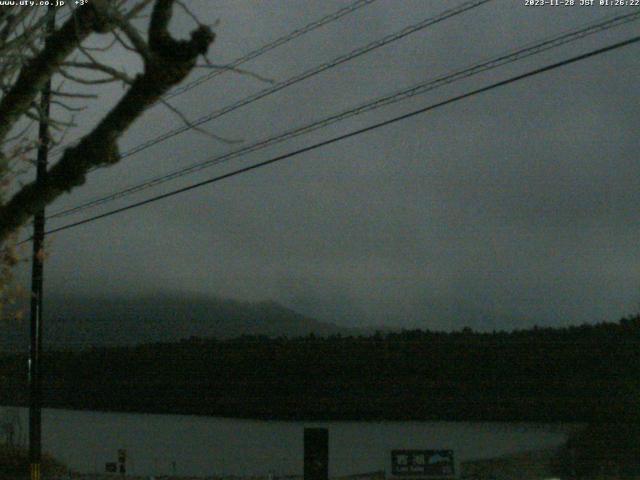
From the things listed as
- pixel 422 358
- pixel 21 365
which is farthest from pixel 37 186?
pixel 422 358

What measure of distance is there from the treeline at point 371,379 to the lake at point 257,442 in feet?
2.41

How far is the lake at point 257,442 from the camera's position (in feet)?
98.5

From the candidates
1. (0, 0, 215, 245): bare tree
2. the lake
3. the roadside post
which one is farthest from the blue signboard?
(0, 0, 215, 245): bare tree

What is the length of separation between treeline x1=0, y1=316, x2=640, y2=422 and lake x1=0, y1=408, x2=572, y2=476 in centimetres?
73

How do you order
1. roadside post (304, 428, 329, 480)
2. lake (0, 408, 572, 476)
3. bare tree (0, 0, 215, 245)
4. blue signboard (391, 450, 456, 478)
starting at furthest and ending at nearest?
lake (0, 408, 572, 476), blue signboard (391, 450, 456, 478), roadside post (304, 428, 329, 480), bare tree (0, 0, 215, 245)

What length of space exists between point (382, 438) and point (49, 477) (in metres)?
11.1

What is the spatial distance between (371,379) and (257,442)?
531 cm

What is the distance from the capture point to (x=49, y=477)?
27.0 metres

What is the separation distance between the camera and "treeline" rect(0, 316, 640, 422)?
32594mm

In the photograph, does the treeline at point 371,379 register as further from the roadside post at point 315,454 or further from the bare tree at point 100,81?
the bare tree at point 100,81

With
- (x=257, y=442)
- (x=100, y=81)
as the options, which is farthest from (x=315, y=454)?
(x=257, y=442)

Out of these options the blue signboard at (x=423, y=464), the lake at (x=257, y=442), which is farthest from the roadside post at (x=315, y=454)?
the lake at (x=257, y=442)

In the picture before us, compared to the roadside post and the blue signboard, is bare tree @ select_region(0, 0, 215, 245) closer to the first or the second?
the roadside post

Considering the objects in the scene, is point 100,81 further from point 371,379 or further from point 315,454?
point 371,379
